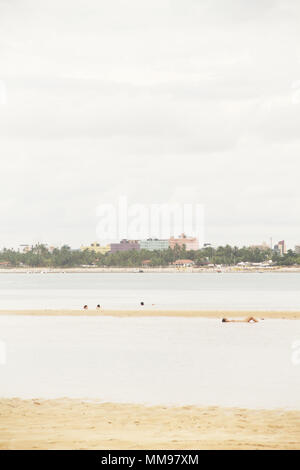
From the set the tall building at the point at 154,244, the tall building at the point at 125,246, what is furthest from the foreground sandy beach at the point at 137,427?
the tall building at the point at 154,244

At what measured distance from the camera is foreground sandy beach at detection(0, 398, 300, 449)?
6.49 meters

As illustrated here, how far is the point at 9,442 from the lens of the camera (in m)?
6.44

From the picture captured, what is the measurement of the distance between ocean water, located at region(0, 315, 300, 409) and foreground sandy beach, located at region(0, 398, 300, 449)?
0.82 meters

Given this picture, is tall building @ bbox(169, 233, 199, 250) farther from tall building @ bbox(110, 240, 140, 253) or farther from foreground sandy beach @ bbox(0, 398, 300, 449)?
foreground sandy beach @ bbox(0, 398, 300, 449)

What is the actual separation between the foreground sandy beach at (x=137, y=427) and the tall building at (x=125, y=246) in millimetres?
169396

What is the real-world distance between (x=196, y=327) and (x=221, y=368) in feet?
35.1

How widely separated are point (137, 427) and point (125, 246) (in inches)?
6876

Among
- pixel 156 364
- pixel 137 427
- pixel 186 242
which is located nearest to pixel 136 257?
pixel 186 242

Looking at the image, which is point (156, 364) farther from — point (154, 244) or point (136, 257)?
point (154, 244)

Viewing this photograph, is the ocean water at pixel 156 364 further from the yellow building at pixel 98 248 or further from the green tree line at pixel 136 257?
the yellow building at pixel 98 248
